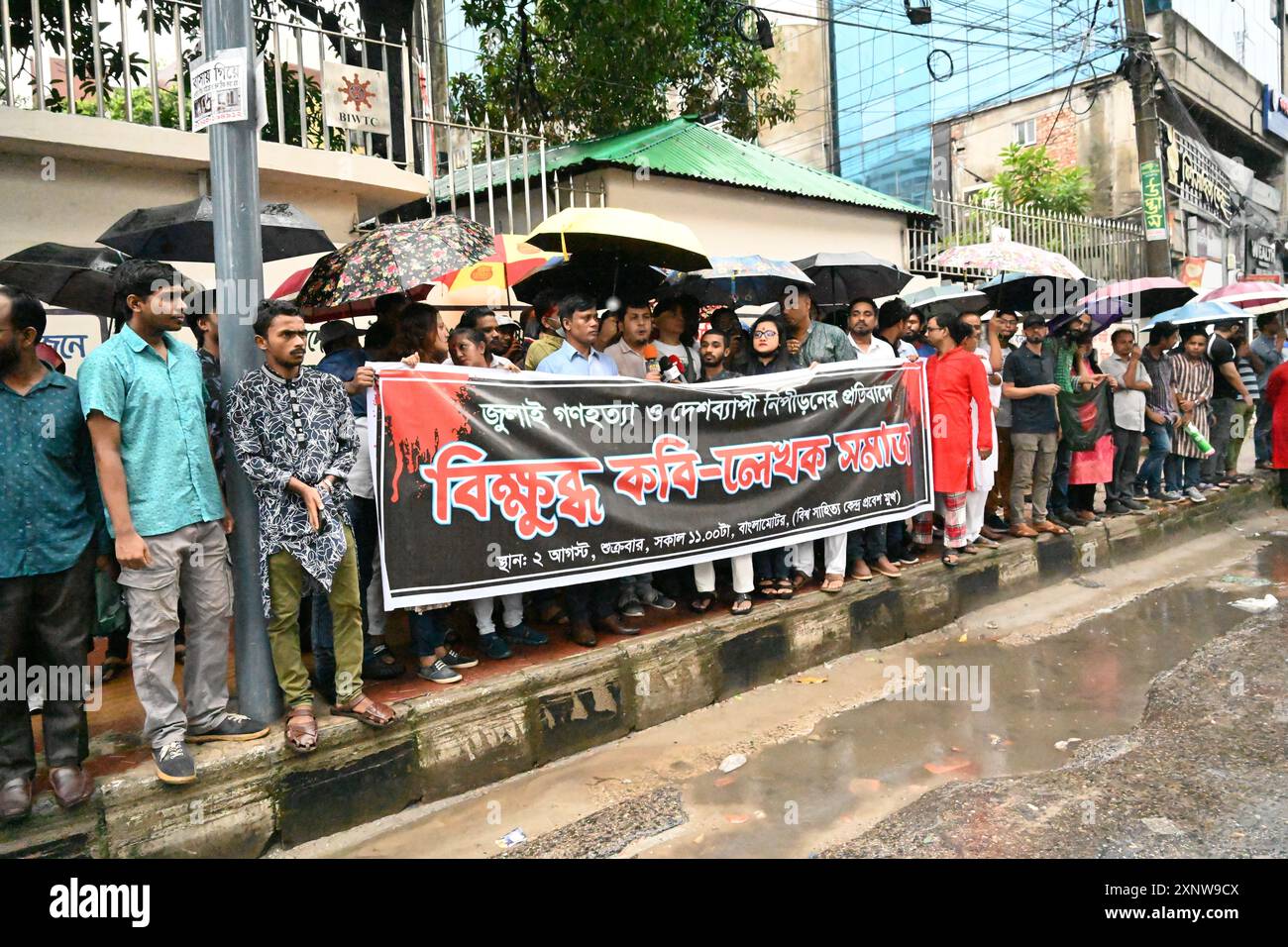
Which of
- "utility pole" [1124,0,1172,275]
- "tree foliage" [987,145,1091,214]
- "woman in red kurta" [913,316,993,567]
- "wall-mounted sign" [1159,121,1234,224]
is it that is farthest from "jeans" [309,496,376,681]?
"wall-mounted sign" [1159,121,1234,224]

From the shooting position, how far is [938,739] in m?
4.18

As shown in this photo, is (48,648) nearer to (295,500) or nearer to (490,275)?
(295,500)

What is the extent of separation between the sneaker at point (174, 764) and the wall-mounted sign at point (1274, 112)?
2512 cm

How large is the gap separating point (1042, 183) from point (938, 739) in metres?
15.7

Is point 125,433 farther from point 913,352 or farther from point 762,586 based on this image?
point 913,352

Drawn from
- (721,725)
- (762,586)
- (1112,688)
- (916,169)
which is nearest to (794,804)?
(721,725)

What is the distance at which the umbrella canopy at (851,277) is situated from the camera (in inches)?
310

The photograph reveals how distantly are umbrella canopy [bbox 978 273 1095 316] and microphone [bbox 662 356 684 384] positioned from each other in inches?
157

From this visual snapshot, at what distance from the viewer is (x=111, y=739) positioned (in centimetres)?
346

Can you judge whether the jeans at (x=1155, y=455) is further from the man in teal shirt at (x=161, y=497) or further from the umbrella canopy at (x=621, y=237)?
the man in teal shirt at (x=161, y=497)

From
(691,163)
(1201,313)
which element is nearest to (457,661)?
(691,163)

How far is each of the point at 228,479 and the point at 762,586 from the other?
3.03 meters

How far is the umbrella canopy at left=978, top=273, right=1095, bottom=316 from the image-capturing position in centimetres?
794

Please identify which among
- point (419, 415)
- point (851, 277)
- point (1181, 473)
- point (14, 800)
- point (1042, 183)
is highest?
point (1042, 183)
